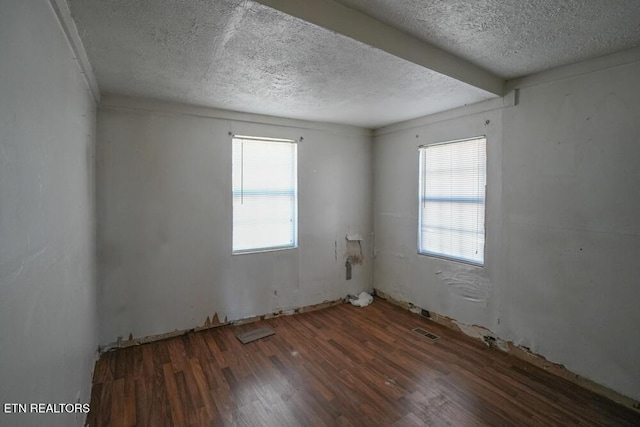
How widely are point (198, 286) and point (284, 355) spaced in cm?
122

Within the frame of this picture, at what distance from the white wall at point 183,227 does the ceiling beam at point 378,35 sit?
192cm

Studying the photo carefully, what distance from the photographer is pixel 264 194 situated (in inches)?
140

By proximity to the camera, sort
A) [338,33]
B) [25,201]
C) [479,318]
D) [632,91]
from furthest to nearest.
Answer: [479,318] → [632,91] → [338,33] → [25,201]

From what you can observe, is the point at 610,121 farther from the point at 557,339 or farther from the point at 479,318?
the point at 479,318

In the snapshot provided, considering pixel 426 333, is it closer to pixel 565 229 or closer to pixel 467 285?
pixel 467 285

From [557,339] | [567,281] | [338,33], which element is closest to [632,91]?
[567,281]

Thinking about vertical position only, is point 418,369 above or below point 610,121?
below

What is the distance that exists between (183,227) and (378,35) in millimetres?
2578

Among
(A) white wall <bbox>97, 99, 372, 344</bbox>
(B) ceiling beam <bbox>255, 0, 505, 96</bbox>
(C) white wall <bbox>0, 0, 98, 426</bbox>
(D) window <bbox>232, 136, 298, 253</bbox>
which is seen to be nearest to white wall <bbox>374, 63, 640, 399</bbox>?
(B) ceiling beam <bbox>255, 0, 505, 96</bbox>

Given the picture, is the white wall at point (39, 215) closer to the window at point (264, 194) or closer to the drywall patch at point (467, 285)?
the window at point (264, 194)

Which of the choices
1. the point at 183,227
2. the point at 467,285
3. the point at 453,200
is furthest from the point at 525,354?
the point at 183,227

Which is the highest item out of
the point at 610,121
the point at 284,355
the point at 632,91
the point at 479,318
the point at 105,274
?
the point at 632,91

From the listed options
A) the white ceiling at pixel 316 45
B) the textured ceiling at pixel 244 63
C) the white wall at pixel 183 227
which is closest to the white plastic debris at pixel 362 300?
the white wall at pixel 183 227

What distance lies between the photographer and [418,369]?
2533 millimetres
